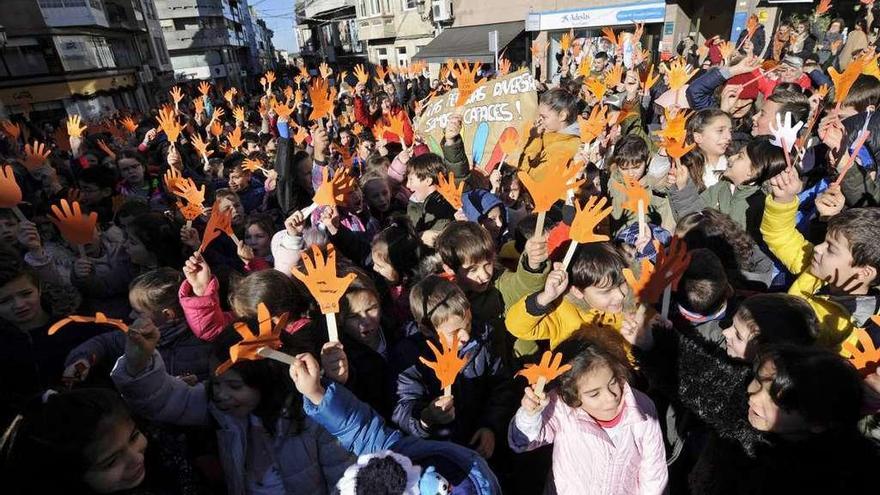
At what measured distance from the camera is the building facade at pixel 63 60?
2023 centimetres

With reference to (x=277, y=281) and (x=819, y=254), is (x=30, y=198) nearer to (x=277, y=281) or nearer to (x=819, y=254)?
(x=277, y=281)

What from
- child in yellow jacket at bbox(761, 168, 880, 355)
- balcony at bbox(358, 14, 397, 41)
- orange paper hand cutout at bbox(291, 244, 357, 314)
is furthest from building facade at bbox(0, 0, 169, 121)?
child in yellow jacket at bbox(761, 168, 880, 355)

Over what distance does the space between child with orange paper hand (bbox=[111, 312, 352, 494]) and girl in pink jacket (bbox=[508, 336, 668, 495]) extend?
770 mm

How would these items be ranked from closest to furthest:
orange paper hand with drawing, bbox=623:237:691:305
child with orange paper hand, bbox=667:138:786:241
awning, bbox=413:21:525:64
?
orange paper hand with drawing, bbox=623:237:691:305 → child with orange paper hand, bbox=667:138:786:241 → awning, bbox=413:21:525:64

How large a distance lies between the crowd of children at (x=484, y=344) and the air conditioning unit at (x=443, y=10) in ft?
70.4

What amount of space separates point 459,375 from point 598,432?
61 cm

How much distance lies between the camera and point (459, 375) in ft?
6.63

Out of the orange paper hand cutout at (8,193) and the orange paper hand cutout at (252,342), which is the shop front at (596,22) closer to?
the orange paper hand cutout at (8,193)

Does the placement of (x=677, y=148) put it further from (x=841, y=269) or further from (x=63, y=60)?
(x=63, y=60)

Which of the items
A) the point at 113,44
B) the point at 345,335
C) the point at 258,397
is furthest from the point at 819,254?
the point at 113,44

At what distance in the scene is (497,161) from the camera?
4277 mm

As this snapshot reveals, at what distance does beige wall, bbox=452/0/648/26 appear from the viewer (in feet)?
55.3

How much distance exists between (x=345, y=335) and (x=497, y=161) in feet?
8.81

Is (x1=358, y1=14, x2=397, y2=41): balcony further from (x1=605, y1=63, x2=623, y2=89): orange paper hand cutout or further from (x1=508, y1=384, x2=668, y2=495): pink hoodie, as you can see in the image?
(x1=508, y1=384, x2=668, y2=495): pink hoodie
